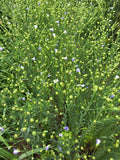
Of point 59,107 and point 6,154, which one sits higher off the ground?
point 59,107

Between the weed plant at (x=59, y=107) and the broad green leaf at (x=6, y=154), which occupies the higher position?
the weed plant at (x=59, y=107)

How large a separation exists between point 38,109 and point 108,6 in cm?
323

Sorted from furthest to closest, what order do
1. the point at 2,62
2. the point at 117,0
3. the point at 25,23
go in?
the point at 117,0
the point at 25,23
the point at 2,62

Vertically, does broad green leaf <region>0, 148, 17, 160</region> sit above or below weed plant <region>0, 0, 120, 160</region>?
below

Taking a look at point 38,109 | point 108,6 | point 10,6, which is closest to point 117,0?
point 108,6

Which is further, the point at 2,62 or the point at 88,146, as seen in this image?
the point at 2,62

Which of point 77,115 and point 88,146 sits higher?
point 77,115

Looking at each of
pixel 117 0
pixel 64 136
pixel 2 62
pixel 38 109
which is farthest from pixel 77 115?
pixel 117 0

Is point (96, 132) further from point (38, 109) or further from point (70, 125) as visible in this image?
point (38, 109)

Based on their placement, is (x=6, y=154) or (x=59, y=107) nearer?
(x=6, y=154)

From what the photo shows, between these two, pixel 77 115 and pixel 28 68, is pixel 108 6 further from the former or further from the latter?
pixel 77 115

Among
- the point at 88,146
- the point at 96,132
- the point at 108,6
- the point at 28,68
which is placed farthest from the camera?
the point at 108,6

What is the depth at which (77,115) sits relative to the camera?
6.14 feet

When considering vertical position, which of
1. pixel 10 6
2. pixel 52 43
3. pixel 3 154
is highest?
pixel 10 6
